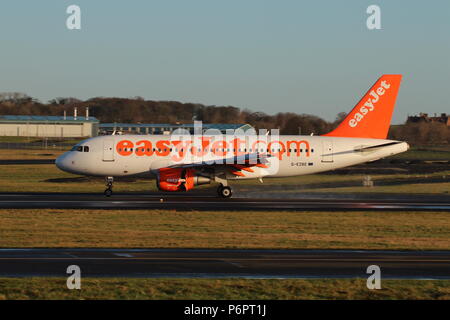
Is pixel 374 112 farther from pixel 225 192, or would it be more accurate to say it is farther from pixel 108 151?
pixel 108 151

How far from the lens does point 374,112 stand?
48594 mm

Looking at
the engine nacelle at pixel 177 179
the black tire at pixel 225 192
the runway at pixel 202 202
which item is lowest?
the runway at pixel 202 202

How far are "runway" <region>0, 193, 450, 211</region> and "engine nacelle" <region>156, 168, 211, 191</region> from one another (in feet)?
2.59

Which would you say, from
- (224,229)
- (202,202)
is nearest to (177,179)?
(202,202)

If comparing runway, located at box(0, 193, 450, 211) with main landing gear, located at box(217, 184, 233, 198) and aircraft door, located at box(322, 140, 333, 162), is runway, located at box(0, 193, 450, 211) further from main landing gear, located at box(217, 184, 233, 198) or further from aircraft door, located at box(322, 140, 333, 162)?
aircraft door, located at box(322, 140, 333, 162)

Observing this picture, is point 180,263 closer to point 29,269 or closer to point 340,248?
point 29,269

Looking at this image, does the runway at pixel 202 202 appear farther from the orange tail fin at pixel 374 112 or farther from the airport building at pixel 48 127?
the airport building at pixel 48 127

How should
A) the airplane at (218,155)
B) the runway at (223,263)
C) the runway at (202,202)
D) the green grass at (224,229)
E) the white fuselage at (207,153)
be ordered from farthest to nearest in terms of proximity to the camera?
the white fuselage at (207,153), the airplane at (218,155), the runway at (202,202), the green grass at (224,229), the runway at (223,263)

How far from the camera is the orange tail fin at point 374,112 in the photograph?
48594 mm

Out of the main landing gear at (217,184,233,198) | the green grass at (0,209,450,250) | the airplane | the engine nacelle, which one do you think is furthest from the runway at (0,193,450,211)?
the green grass at (0,209,450,250)

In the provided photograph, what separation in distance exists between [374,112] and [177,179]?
14934 millimetres

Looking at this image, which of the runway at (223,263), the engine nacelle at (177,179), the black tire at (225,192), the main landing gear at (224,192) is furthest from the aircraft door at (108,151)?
the runway at (223,263)

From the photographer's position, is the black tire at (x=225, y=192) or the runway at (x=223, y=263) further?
the black tire at (x=225, y=192)
